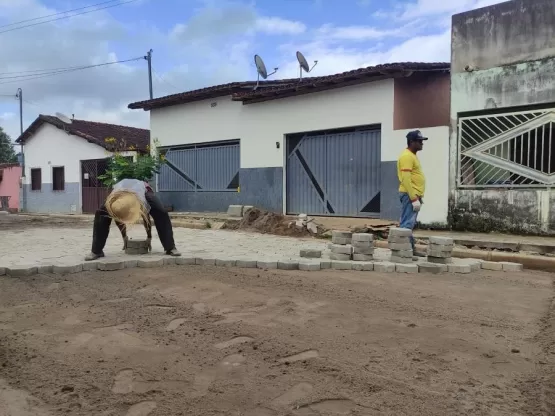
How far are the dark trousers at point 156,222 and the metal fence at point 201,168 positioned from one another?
8147 millimetres

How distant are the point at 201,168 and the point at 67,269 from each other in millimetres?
10247

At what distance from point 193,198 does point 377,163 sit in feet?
23.1

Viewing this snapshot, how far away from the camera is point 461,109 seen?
9500 millimetres

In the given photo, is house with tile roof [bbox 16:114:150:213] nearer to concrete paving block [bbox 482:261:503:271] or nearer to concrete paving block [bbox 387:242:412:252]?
concrete paving block [bbox 387:242:412:252]

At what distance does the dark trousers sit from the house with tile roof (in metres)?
12.9

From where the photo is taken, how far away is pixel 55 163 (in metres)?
22.1

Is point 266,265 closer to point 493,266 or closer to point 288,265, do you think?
point 288,265

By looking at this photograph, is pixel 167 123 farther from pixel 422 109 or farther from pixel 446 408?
pixel 446 408

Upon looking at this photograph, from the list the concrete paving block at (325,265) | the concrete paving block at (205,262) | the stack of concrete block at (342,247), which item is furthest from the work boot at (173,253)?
the stack of concrete block at (342,247)

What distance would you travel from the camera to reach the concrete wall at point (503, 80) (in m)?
8.52

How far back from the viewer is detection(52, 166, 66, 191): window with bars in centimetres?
2195

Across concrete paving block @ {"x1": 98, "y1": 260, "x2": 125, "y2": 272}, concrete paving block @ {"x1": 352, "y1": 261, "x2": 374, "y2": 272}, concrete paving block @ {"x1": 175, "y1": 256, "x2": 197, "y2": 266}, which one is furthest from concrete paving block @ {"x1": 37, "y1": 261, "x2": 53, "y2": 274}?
concrete paving block @ {"x1": 352, "y1": 261, "x2": 374, "y2": 272}

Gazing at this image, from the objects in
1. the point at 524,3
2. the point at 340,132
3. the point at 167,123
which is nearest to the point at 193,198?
the point at 167,123

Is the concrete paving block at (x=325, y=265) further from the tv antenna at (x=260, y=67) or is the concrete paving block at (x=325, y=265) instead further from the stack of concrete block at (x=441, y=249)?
the tv antenna at (x=260, y=67)
